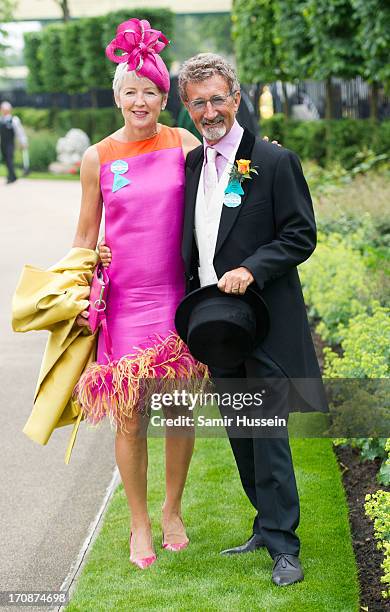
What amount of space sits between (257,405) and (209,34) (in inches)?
2356

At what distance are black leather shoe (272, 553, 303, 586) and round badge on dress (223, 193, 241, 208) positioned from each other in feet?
4.44

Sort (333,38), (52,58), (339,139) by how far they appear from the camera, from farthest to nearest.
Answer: (52,58) < (339,139) < (333,38)

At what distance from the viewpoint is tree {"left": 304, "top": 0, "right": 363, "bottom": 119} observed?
13.6 metres

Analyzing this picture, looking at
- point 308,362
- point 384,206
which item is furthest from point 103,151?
point 384,206

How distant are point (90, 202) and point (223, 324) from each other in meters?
0.82

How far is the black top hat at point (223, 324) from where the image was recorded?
362 centimetres

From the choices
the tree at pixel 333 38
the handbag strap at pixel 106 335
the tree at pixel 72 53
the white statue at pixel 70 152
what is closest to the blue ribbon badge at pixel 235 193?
the handbag strap at pixel 106 335

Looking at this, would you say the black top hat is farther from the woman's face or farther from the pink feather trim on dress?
the woman's face

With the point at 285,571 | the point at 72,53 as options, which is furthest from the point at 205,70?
the point at 72,53

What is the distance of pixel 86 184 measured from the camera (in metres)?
4.02

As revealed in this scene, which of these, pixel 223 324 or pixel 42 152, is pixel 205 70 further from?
pixel 42 152

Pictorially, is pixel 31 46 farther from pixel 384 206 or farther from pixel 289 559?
pixel 289 559

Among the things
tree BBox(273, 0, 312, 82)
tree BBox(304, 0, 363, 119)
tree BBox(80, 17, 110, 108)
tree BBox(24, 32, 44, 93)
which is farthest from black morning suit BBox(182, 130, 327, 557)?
tree BBox(24, 32, 44, 93)

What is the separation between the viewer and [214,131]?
3695 millimetres
